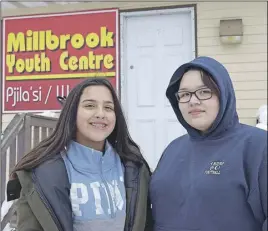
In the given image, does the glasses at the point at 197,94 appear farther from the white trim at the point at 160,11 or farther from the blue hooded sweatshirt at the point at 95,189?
the white trim at the point at 160,11

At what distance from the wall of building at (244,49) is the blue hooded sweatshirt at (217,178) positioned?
4161 millimetres

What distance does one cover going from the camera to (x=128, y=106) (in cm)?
647

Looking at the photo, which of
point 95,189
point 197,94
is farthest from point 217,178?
point 95,189

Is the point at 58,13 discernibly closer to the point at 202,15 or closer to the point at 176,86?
the point at 202,15

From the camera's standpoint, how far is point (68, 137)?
2049mm

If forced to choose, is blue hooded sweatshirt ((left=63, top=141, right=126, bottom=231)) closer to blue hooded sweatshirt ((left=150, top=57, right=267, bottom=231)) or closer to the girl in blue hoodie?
the girl in blue hoodie

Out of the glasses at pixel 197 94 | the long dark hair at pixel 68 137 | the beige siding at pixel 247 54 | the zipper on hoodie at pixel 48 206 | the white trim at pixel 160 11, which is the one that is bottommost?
the zipper on hoodie at pixel 48 206

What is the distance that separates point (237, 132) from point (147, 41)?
487 centimetres

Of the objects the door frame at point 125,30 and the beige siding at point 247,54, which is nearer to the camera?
the beige siding at point 247,54

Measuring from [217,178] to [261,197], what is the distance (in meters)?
0.19

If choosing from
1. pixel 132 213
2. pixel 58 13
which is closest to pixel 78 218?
pixel 132 213

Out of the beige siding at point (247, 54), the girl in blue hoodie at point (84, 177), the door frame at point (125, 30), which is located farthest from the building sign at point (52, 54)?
the girl in blue hoodie at point (84, 177)

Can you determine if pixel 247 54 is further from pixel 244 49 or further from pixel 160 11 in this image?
pixel 160 11

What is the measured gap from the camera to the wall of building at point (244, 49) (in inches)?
233
